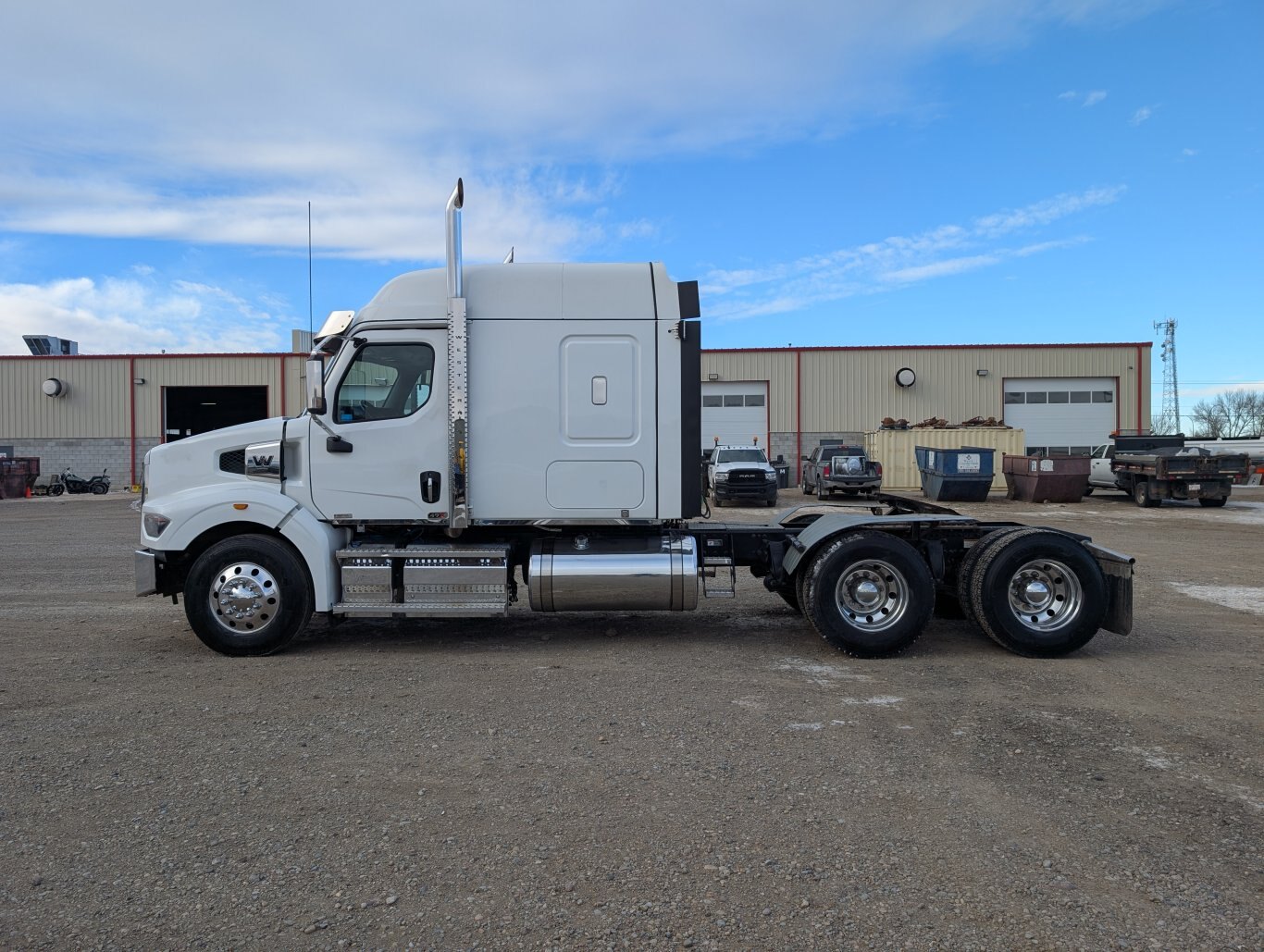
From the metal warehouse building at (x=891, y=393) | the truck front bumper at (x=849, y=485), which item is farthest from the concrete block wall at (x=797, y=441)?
the truck front bumper at (x=849, y=485)

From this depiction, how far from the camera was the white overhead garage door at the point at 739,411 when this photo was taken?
126 feet

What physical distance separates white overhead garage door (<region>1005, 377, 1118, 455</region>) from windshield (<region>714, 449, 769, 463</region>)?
16718 mm

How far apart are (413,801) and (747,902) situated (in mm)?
1715

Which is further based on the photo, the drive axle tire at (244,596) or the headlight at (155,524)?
the headlight at (155,524)

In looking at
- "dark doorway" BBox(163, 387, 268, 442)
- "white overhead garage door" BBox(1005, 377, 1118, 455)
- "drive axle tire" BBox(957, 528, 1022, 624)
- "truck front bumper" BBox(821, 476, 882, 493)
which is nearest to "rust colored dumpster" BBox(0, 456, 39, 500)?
"dark doorway" BBox(163, 387, 268, 442)

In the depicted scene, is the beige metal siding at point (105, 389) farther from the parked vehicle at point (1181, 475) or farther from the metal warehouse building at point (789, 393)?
the parked vehicle at point (1181, 475)

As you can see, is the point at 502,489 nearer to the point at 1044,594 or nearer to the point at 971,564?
the point at 971,564

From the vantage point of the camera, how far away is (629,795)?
421 cm

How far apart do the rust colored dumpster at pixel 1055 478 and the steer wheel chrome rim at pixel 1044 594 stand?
69.2 ft

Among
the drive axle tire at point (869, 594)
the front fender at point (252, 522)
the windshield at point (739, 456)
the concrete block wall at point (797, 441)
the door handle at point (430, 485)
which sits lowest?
the drive axle tire at point (869, 594)

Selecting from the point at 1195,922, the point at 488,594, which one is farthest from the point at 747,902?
the point at 488,594

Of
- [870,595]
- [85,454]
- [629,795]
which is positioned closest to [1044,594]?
[870,595]

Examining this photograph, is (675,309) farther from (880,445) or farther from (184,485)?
(880,445)

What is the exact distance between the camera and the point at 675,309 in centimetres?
716
